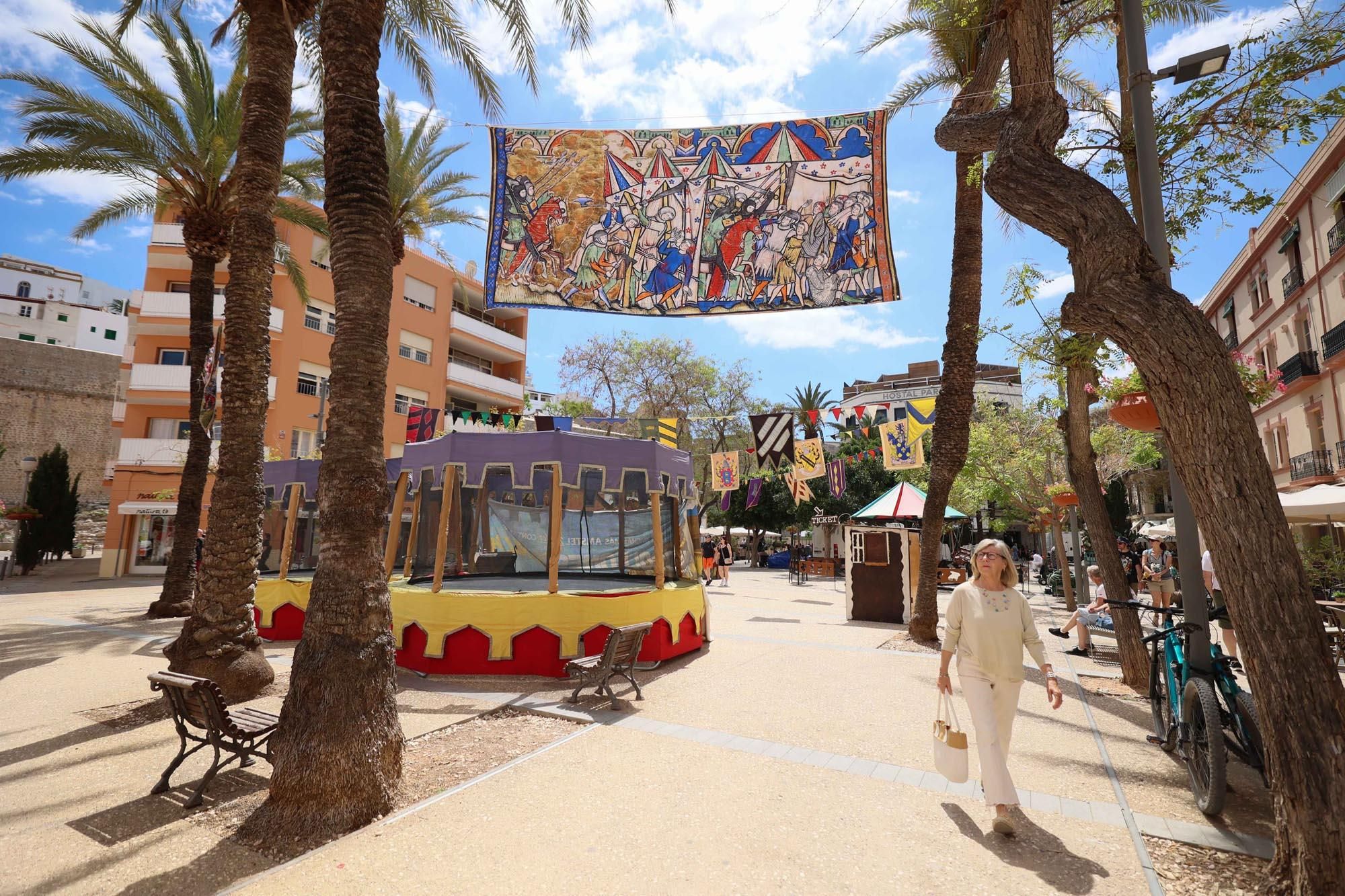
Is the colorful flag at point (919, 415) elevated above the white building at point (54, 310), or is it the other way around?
the white building at point (54, 310)

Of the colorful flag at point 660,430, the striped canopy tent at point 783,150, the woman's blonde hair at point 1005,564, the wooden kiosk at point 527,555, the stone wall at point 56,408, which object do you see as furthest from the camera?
the stone wall at point 56,408

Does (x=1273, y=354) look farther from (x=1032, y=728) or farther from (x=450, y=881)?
(x=450, y=881)

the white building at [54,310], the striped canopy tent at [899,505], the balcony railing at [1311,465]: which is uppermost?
the white building at [54,310]

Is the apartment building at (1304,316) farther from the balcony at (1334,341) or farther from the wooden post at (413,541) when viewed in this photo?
the wooden post at (413,541)

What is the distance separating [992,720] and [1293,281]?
90.6 ft

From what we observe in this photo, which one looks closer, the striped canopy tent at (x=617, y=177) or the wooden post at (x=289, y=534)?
the striped canopy tent at (x=617, y=177)

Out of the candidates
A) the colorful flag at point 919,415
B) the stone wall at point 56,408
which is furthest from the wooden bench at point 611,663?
the stone wall at point 56,408

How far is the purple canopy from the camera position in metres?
8.44

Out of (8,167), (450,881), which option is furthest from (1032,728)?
(8,167)

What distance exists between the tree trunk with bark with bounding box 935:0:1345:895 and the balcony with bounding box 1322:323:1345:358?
2241 centimetres

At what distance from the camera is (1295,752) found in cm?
291

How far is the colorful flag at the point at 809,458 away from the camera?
19.0 meters

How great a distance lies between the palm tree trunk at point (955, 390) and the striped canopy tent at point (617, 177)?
17.6 ft

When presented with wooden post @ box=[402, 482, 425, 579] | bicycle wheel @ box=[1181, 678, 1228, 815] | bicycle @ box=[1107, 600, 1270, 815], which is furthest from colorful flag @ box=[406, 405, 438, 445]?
bicycle wheel @ box=[1181, 678, 1228, 815]
